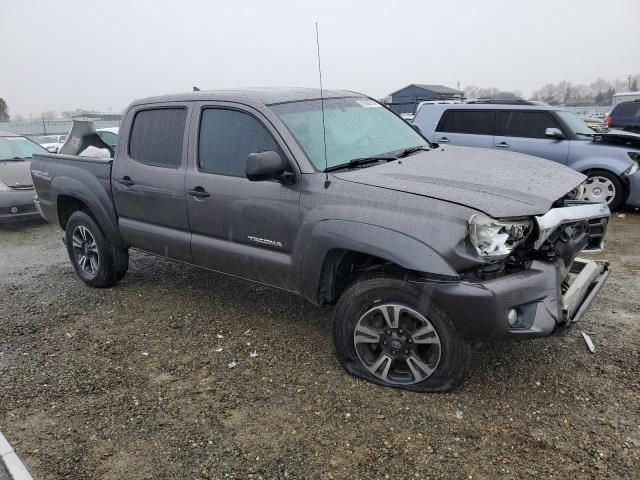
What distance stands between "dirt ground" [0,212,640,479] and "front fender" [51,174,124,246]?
0.73 meters

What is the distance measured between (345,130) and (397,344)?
1.62m

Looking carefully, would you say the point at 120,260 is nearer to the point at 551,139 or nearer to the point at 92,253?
the point at 92,253

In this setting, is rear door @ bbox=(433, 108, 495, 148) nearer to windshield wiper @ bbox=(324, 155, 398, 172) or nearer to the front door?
windshield wiper @ bbox=(324, 155, 398, 172)

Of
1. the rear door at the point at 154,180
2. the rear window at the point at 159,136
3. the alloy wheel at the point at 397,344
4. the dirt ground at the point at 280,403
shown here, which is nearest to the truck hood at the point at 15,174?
the dirt ground at the point at 280,403

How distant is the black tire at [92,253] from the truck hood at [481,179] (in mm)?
2762

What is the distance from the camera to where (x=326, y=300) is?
3.47 metres

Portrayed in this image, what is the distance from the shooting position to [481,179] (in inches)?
126

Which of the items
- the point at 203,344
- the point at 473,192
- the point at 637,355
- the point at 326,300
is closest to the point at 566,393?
the point at 637,355

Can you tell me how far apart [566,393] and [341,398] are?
1344mm

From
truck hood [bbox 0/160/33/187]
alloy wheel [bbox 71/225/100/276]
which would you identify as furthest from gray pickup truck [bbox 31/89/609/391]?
truck hood [bbox 0/160/33/187]

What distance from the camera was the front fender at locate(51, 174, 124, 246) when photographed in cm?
477

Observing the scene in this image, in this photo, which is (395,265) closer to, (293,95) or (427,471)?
(427,471)

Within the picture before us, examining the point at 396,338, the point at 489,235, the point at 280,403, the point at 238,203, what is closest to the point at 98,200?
the point at 238,203

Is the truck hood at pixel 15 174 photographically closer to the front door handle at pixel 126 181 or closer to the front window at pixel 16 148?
the front window at pixel 16 148
